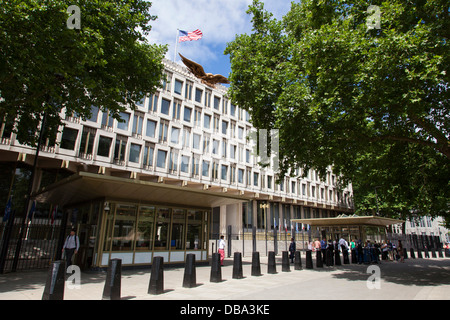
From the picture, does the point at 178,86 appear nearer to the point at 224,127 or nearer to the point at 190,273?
the point at 224,127

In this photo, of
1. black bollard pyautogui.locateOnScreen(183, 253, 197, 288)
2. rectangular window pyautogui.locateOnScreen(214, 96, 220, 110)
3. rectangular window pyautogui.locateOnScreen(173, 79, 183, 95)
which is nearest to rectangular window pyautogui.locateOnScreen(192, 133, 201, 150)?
rectangular window pyautogui.locateOnScreen(214, 96, 220, 110)

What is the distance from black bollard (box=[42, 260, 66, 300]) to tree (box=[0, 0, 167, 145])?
744cm

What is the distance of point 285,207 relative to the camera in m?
45.8

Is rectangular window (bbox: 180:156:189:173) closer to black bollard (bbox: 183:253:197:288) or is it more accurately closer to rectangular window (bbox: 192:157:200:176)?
rectangular window (bbox: 192:157:200:176)

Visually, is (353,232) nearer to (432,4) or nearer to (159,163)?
(432,4)

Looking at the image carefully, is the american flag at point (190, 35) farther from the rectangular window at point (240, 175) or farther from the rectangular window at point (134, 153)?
the rectangular window at point (240, 175)

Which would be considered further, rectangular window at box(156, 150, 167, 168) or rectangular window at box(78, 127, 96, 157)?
rectangular window at box(156, 150, 167, 168)

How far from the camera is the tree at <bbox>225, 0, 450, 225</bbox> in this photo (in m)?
9.37

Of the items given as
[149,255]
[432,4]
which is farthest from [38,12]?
[432,4]

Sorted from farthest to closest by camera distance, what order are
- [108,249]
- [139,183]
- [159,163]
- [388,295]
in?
1. [159,163]
2. [108,249]
3. [139,183]
4. [388,295]

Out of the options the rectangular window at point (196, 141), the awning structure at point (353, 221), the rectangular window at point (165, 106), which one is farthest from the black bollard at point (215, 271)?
the rectangular window at point (165, 106)

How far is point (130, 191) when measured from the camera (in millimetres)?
11680

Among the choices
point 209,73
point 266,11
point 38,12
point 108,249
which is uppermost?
point 209,73
